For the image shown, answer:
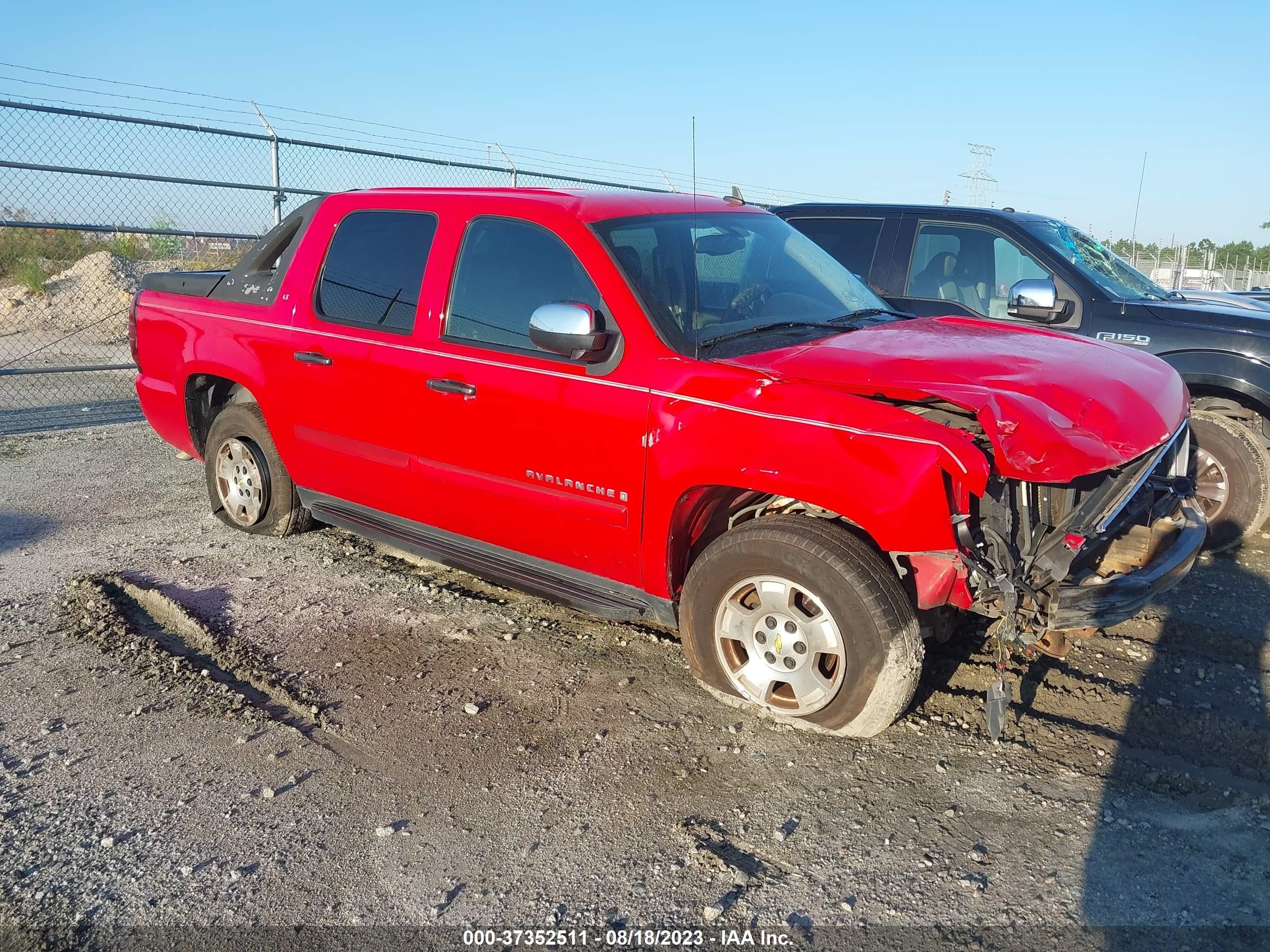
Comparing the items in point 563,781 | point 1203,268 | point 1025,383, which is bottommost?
point 563,781

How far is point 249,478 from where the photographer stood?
18.4ft

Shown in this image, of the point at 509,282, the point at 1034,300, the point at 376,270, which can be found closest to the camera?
the point at 509,282

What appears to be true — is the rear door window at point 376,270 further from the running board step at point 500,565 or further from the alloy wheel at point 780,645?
the alloy wheel at point 780,645

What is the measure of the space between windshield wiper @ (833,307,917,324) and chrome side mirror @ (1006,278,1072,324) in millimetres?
1128

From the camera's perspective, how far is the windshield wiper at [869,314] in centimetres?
434

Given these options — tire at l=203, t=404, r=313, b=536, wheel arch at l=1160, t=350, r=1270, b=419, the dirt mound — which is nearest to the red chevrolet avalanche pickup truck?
tire at l=203, t=404, r=313, b=536

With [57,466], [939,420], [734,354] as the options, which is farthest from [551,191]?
[57,466]

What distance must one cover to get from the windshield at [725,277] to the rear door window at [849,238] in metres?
1.94

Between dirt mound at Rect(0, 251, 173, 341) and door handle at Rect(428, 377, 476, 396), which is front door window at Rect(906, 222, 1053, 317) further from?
dirt mound at Rect(0, 251, 173, 341)

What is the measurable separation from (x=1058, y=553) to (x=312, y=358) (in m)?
3.46

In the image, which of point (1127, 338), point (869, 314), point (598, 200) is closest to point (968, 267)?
point (1127, 338)

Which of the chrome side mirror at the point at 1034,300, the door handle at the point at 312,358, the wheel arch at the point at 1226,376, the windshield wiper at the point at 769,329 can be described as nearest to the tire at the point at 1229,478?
the wheel arch at the point at 1226,376

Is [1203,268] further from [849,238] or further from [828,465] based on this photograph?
[828,465]

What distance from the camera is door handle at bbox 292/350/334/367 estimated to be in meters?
4.77
